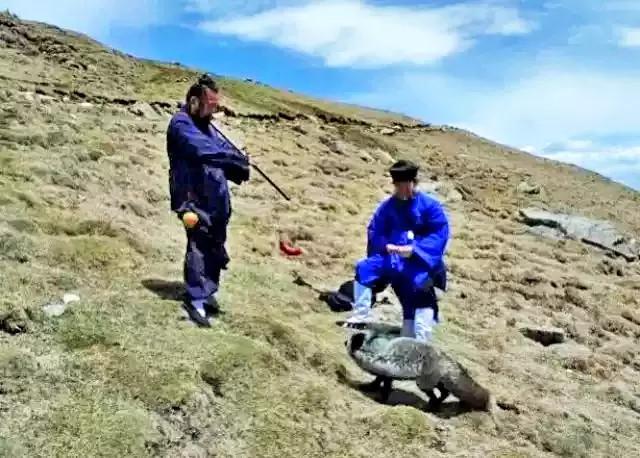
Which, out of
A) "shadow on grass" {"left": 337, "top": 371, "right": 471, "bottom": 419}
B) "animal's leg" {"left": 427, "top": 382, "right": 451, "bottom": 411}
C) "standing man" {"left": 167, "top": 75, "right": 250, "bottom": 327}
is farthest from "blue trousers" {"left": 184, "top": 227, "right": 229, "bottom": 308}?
"animal's leg" {"left": 427, "top": 382, "right": 451, "bottom": 411}

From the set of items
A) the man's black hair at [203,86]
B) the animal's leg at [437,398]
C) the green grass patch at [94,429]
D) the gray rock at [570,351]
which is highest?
the man's black hair at [203,86]

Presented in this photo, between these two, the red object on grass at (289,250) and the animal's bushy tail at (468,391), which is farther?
the red object on grass at (289,250)

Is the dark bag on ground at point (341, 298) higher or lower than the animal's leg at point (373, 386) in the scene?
higher

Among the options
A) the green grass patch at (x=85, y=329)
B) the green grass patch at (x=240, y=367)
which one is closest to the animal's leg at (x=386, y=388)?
the green grass patch at (x=240, y=367)

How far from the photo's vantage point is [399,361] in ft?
31.6

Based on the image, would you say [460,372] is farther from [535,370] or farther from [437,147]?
[437,147]

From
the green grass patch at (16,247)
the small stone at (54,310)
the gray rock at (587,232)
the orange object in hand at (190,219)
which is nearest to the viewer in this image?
the small stone at (54,310)

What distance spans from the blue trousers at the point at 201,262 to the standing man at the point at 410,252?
153 centimetres

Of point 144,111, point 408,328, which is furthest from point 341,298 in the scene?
point 144,111

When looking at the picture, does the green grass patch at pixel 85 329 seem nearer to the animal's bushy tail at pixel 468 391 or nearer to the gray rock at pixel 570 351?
the animal's bushy tail at pixel 468 391

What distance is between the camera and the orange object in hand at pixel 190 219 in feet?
32.2

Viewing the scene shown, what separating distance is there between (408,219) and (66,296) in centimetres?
361

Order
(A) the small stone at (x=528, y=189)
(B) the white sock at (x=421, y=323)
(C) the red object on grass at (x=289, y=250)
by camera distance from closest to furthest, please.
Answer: (B) the white sock at (x=421, y=323), (C) the red object on grass at (x=289, y=250), (A) the small stone at (x=528, y=189)

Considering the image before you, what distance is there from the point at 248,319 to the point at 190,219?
138cm
